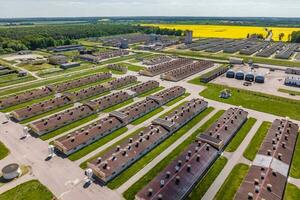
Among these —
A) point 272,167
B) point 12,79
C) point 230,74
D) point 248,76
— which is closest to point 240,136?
point 272,167

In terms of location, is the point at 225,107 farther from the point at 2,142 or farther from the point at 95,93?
the point at 2,142

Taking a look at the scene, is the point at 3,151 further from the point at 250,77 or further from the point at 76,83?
the point at 250,77

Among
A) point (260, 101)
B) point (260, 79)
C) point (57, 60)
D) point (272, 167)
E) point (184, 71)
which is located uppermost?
point (57, 60)

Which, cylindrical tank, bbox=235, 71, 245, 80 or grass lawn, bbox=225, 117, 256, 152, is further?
cylindrical tank, bbox=235, 71, 245, 80

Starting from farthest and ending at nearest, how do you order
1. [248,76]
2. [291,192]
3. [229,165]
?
[248,76] → [229,165] → [291,192]

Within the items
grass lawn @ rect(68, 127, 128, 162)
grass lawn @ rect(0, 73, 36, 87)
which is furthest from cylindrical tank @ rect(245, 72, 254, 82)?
grass lawn @ rect(0, 73, 36, 87)

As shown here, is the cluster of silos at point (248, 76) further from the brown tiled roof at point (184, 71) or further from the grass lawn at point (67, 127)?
the grass lawn at point (67, 127)

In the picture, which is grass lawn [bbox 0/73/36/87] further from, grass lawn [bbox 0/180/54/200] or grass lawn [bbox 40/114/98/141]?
grass lawn [bbox 0/180/54/200]

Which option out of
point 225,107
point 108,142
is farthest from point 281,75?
point 108,142
